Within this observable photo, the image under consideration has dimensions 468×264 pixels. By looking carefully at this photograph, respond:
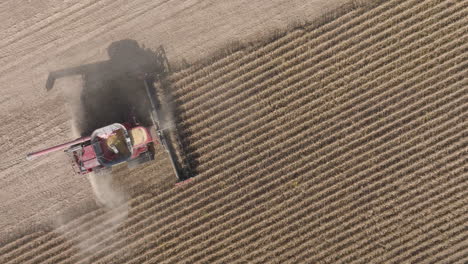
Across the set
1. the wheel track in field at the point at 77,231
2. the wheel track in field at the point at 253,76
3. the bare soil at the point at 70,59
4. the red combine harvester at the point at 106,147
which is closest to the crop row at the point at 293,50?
the wheel track in field at the point at 253,76

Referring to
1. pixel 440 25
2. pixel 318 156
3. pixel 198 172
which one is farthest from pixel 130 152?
pixel 440 25

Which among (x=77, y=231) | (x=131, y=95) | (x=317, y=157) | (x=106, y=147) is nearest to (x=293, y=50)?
(x=317, y=157)

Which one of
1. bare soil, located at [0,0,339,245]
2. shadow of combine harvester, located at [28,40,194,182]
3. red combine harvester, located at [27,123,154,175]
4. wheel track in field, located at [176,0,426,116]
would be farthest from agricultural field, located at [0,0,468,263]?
red combine harvester, located at [27,123,154,175]

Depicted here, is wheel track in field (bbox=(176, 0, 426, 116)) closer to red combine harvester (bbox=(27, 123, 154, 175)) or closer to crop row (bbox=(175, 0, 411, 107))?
crop row (bbox=(175, 0, 411, 107))

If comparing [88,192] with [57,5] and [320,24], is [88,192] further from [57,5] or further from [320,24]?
[320,24]

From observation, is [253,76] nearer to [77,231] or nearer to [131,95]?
[131,95]

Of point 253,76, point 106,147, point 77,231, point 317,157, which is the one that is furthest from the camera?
point 77,231

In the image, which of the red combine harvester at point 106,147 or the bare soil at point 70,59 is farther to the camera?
the bare soil at point 70,59

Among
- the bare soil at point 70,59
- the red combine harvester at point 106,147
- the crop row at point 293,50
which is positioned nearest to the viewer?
the red combine harvester at point 106,147

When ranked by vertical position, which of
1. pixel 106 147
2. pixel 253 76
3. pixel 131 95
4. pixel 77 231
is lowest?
pixel 77 231

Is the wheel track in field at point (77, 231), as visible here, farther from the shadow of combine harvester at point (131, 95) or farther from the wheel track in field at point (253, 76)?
the wheel track in field at point (253, 76)
